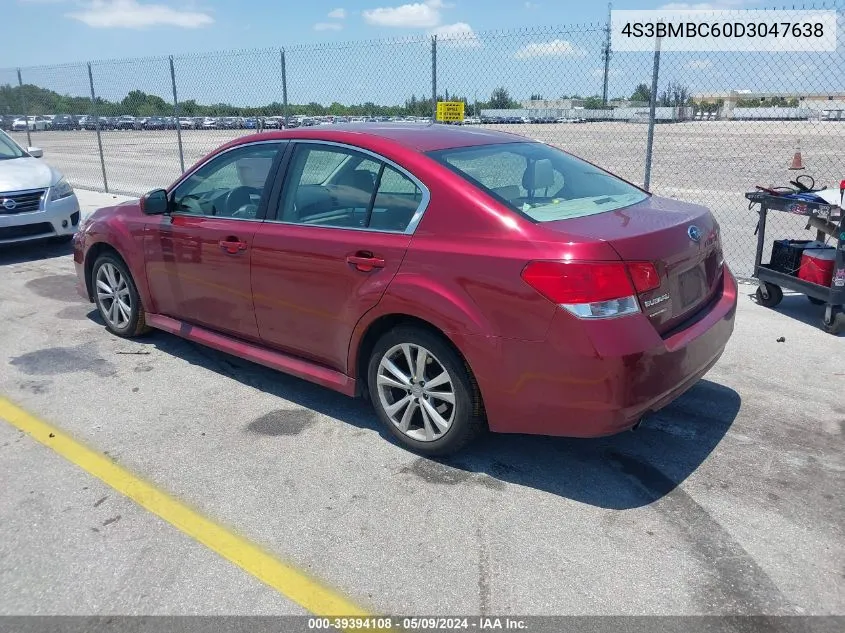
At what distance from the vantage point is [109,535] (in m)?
3.12

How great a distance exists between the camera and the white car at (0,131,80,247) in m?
8.55

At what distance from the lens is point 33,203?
8.78 meters

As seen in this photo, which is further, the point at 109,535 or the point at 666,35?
the point at 666,35

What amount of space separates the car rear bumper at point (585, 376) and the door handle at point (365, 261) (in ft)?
2.42

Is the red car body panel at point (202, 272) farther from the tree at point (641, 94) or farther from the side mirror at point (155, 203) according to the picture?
the tree at point (641, 94)

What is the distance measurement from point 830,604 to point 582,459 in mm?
1358

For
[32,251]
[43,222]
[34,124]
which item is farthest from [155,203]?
[34,124]

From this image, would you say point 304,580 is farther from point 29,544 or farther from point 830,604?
point 830,604

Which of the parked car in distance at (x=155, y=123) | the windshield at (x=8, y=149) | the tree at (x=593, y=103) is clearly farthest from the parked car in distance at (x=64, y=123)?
the tree at (x=593, y=103)

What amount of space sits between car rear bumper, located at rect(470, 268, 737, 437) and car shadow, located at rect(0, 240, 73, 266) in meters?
7.73

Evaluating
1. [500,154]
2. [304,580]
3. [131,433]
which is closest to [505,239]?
[500,154]

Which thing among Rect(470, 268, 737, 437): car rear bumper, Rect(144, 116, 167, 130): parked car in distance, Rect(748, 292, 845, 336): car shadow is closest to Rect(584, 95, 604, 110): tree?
Rect(748, 292, 845, 336): car shadow

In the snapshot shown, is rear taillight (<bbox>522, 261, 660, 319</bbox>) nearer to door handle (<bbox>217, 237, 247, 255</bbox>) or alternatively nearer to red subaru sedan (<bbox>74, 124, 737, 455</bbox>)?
red subaru sedan (<bbox>74, 124, 737, 455</bbox>)

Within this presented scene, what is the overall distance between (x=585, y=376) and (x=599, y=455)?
2.94ft
